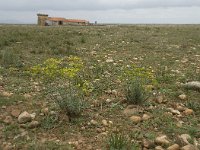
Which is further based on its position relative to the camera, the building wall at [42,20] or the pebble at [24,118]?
the building wall at [42,20]

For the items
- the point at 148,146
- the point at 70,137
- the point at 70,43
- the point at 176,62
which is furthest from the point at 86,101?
the point at 70,43

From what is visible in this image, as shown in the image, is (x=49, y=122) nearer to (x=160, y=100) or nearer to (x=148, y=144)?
(x=148, y=144)

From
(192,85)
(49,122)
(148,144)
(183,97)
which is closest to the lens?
(148,144)

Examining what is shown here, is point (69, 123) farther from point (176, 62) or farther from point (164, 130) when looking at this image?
point (176, 62)

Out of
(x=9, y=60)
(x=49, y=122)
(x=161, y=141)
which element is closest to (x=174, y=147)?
(x=161, y=141)

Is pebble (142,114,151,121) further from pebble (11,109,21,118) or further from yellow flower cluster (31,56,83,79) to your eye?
pebble (11,109,21,118)

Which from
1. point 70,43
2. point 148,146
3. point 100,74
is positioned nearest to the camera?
point 148,146

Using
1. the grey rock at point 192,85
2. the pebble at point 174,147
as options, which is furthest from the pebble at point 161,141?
the grey rock at point 192,85

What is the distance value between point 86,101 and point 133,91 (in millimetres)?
827

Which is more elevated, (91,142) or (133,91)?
(133,91)

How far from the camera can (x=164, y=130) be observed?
549cm

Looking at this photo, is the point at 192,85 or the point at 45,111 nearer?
the point at 45,111

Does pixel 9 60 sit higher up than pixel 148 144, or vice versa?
pixel 9 60

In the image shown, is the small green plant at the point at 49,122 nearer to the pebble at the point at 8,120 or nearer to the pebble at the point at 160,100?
the pebble at the point at 8,120
